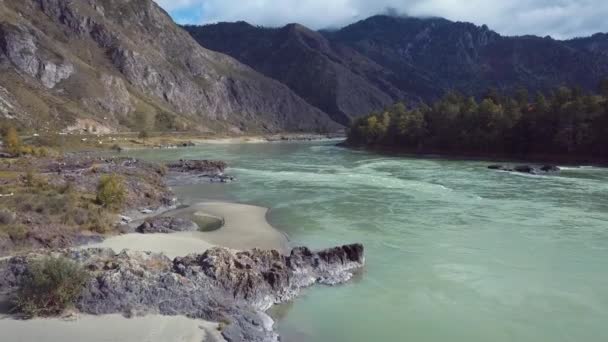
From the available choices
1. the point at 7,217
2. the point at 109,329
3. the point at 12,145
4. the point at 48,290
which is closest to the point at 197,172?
the point at 12,145

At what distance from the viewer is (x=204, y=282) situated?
18062mm

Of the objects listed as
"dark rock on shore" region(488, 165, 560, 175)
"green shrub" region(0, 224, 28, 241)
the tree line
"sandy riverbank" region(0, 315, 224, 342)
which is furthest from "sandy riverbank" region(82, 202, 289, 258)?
the tree line

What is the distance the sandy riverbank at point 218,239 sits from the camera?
24.8m

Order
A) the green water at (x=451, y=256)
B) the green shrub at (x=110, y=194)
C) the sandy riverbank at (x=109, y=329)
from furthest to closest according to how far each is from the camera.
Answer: the green shrub at (x=110, y=194)
the green water at (x=451, y=256)
the sandy riverbank at (x=109, y=329)

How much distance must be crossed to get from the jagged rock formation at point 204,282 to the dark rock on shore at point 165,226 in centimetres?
838

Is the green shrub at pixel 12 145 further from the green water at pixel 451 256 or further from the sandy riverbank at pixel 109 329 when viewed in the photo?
the sandy riverbank at pixel 109 329

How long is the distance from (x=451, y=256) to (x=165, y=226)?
52.6ft

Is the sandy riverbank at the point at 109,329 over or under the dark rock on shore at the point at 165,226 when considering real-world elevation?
over

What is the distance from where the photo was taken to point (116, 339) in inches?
562

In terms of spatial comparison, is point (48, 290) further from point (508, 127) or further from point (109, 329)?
point (508, 127)

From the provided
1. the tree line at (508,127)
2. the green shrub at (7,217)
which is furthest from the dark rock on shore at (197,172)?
the tree line at (508,127)

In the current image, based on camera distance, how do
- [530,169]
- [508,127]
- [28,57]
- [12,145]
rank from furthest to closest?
1. [28,57]
2. [508,127]
3. [12,145]
4. [530,169]

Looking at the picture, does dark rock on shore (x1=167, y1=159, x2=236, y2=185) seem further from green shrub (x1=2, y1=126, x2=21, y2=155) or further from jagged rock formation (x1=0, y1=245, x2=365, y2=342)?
jagged rock formation (x1=0, y1=245, x2=365, y2=342)

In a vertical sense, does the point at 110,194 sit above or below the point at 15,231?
above
